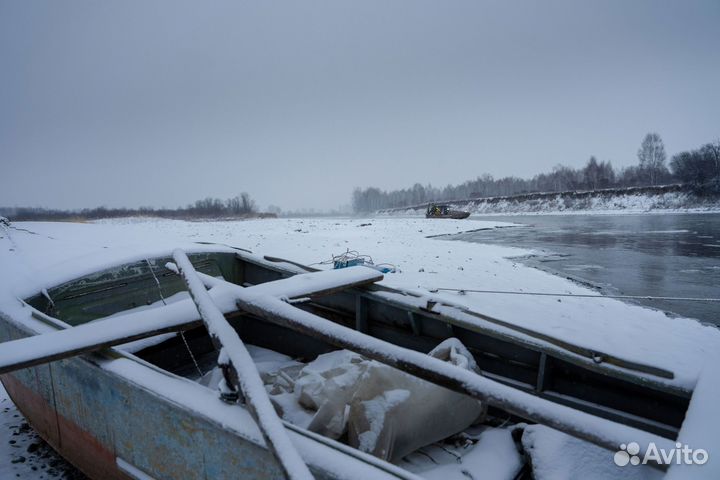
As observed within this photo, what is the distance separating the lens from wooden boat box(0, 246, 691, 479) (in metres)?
1.54

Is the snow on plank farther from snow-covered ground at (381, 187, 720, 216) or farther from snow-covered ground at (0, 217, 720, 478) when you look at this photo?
snow-covered ground at (381, 187, 720, 216)

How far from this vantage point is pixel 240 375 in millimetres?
1620

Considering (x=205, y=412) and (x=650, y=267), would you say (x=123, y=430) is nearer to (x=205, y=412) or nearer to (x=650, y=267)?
(x=205, y=412)

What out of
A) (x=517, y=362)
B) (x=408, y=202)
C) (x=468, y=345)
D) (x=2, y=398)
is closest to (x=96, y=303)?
(x=2, y=398)

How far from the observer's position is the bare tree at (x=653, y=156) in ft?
261

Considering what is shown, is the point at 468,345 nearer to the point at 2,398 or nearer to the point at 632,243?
the point at 2,398

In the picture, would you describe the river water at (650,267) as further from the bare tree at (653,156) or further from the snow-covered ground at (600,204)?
the bare tree at (653,156)

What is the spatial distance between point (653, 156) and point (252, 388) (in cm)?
10415

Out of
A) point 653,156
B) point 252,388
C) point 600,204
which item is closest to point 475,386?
point 252,388

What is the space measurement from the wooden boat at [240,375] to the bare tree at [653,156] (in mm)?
98868

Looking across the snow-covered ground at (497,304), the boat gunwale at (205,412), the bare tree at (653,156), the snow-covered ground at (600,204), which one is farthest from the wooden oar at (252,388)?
the bare tree at (653,156)

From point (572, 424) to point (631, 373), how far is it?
1.29 m

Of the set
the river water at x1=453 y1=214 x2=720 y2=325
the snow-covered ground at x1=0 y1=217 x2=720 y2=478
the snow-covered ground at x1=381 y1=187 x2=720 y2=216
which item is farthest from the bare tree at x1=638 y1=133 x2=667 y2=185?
the snow-covered ground at x1=0 y1=217 x2=720 y2=478

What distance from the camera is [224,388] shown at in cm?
181
